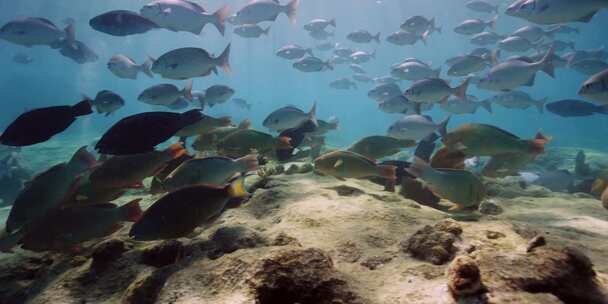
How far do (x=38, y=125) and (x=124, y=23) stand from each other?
3647 mm

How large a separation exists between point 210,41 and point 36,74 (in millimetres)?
49237

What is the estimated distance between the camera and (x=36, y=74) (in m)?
84.4

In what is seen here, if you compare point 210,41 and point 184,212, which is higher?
point 210,41

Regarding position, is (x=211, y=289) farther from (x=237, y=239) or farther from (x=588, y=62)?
(x=588, y=62)

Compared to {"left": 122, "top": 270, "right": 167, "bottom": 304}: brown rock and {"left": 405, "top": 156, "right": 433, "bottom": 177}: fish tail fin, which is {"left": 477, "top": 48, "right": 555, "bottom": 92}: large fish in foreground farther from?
{"left": 122, "top": 270, "right": 167, "bottom": 304}: brown rock

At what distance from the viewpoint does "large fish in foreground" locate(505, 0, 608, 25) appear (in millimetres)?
5461

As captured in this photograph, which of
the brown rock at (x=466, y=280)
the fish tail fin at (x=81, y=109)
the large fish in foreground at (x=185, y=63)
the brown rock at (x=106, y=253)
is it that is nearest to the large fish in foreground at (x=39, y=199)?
the fish tail fin at (x=81, y=109)

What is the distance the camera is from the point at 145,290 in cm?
223

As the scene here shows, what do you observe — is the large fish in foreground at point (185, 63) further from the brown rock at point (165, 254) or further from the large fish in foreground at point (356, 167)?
the brown rock at point (165, 254)

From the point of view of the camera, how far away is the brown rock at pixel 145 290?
2.19 meters

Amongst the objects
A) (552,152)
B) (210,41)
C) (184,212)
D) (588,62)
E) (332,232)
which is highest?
(210,41)

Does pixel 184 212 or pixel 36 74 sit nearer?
pixel 184 212

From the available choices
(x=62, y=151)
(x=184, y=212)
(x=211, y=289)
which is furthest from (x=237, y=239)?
(x=62, y=151)

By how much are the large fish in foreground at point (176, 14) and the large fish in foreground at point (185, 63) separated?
0.93m
